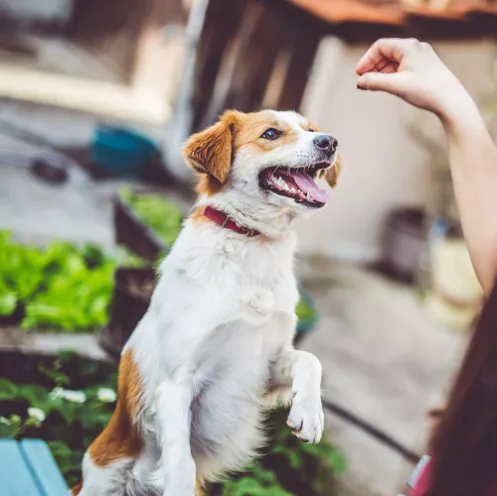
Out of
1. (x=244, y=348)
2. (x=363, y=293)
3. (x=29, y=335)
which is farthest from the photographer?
(x=363, y=293)

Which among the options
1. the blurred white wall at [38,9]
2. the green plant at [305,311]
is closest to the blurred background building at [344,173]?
the green plant at [305,311]

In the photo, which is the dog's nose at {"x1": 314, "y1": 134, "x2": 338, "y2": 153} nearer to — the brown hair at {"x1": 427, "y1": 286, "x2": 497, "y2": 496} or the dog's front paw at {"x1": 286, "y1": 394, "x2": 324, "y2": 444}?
the dog's front paw at {"x1": 286, "y1": 394, "x2": 324, "y2": 444}

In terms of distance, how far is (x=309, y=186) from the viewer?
1.81 meters

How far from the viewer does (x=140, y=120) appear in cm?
927

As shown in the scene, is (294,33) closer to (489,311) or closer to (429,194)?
(429,194)

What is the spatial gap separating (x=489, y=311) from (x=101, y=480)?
1.13 m

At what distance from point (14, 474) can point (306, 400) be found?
817mm

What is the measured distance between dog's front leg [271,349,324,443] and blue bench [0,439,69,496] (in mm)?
693

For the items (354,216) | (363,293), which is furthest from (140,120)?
(363,293)

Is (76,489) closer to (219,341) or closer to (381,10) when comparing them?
(219,341)

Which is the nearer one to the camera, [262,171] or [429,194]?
[262,171]

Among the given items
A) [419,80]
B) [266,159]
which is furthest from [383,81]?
[266,159]

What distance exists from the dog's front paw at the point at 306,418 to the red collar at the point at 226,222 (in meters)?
0.43

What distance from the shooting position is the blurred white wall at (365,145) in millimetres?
6289
